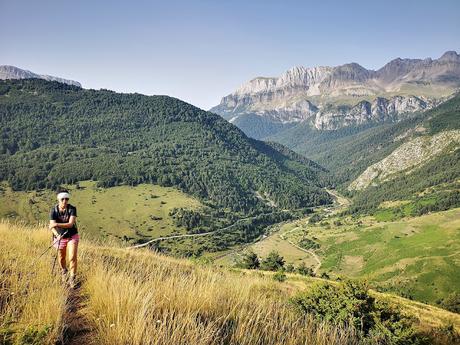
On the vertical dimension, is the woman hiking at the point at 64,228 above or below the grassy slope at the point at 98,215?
above

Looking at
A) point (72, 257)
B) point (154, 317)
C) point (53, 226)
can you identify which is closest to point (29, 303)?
point (154, 317)

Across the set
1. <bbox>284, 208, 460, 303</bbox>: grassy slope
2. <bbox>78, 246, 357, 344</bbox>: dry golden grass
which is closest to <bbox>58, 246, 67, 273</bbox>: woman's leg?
<bbox>78, 246, 357, 344</bbox>: dry golden grass

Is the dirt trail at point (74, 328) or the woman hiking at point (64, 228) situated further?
the woman hiking at point (64, 228)

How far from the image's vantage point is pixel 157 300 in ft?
15.9

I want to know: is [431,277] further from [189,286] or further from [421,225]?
[189,286]

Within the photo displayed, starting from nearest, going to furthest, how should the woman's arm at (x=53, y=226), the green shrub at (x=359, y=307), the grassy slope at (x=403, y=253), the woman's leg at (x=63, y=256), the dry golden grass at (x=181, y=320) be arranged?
the dry golden grass at (x=181, y=320) → the woman's leg at (x=63, y=256) → the woman's arm at (x=53, y=226) → the green shrub at (x=359, y=307) → the grassy slope at (x=403, y=253)

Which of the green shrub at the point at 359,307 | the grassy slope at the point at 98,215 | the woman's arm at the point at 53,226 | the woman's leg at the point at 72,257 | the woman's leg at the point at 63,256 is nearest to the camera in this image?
the woman's leg at the point at 72,257

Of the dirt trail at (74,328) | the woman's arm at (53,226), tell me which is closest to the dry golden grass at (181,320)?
the dirt trail at (74,328)

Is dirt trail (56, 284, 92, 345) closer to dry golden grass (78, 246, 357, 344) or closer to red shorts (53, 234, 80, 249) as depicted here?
dry golden grass (78, 246, 357, 344)

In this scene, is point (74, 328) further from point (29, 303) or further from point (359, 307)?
point (359, 307)

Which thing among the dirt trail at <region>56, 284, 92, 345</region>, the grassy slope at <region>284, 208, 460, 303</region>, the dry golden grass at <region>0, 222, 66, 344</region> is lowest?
the grassy slope at <region>284, 208, 460, 303</region>

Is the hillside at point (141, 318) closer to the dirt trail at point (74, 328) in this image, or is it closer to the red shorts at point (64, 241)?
the dirt trail at point (74, 328)

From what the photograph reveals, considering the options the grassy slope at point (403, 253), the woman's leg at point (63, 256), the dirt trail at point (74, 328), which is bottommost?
the grassy slope at point (403, 253)

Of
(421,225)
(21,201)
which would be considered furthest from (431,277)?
(21,201)
